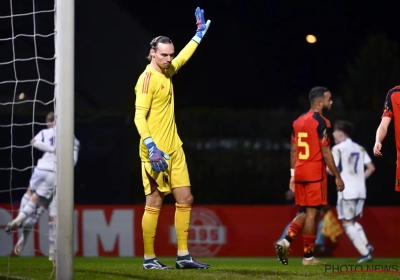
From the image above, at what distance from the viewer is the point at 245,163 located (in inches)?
568

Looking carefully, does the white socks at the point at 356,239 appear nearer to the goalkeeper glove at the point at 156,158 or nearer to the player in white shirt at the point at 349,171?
Answer: the player in white shirt at the point at 349,171

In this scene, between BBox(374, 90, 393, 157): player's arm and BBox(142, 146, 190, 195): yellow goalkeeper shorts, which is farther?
BBox(142, 146, 190, 195): yellow goalkeeper shorts

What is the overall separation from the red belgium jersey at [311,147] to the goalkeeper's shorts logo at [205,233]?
4006 mm

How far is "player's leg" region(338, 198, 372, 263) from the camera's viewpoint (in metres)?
11.8

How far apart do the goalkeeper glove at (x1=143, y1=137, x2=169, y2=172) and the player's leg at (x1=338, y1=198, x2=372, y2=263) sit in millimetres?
5143

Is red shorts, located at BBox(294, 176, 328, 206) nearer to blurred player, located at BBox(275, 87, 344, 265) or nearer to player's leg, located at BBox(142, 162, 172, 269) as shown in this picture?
blurred player, located at BBox(275, 87, 344, 265)

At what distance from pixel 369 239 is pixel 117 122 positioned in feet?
13.0

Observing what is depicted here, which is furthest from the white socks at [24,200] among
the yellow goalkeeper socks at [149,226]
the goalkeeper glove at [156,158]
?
the goalkeeper glove at [156,158]

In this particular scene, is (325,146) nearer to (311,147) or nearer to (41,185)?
(311,147)

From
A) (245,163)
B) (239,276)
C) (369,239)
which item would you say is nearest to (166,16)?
(245,163)

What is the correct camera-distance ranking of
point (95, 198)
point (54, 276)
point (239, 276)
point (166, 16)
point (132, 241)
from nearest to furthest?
point (54, 276), point (239, 276), point (132, 241), point (95, 198), point (166, 16)

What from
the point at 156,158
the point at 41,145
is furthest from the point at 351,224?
the point at 156,158

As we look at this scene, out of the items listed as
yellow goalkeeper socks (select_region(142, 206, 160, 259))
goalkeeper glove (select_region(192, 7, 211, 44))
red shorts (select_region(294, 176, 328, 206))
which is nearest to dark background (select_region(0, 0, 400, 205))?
red shorts (select_region(294, 176, 328, 206))

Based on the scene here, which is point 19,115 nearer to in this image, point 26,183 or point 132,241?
point 26,183
